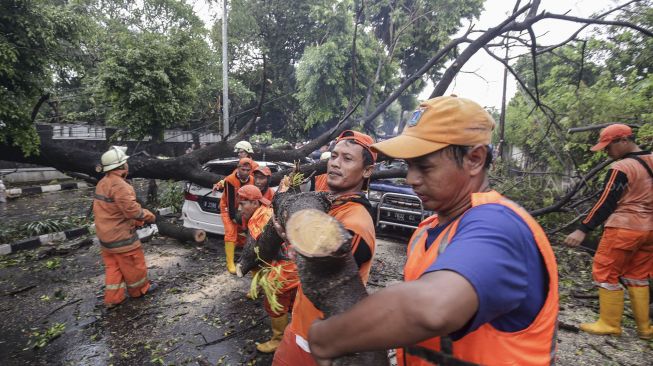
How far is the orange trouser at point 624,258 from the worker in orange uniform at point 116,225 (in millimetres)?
5724

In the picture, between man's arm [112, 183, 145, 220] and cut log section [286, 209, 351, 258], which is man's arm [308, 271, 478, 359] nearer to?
cut log section [286, 209, 351, 258]

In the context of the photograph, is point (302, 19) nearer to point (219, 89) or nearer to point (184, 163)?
point (219, 89)

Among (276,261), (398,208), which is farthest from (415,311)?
(398,208)

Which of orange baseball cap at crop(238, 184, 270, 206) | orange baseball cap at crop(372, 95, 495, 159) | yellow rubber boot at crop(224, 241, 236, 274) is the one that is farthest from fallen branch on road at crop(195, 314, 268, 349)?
orange baseball cap at crop(372, 95, 495, 159)

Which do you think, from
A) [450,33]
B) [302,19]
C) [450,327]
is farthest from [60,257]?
[302,19]

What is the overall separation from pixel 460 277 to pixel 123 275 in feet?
16.4

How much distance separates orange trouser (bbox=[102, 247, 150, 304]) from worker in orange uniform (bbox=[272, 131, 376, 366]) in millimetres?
3331

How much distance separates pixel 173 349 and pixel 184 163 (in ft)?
12.1

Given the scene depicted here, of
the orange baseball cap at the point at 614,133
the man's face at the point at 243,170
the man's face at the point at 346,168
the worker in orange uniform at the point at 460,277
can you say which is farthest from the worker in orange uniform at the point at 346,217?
the man's face at the point at 243,170

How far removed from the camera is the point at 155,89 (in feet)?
24.5

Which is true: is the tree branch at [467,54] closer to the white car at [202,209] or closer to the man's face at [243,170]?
the man's face at [243,170]

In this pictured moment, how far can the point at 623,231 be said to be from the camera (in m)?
3.42

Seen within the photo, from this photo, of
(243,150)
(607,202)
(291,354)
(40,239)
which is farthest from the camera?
(40,239)

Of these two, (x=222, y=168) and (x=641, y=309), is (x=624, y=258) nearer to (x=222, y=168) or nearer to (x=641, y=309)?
(x=641, y=309)
